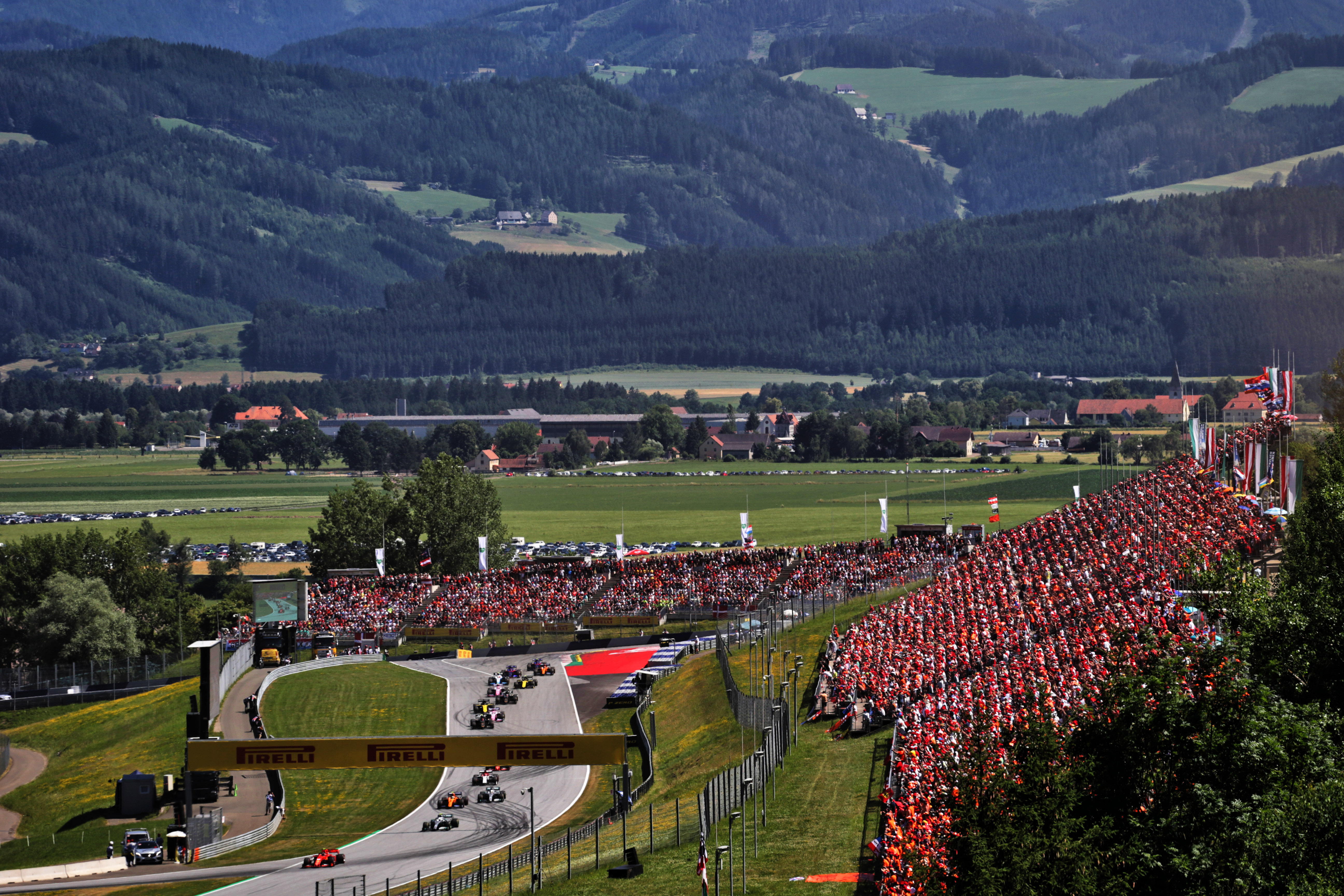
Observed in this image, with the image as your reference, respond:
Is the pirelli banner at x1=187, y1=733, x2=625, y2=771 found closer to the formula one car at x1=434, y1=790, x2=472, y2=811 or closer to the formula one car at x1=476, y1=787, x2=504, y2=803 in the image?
the formula one car at x1=434, y1=790, x2=472, y2=811

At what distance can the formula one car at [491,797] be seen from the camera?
153 feet

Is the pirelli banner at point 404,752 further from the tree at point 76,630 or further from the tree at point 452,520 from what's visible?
the tree at point 452,520

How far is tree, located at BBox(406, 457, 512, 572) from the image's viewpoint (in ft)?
335

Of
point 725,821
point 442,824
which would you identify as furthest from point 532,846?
point 442,824

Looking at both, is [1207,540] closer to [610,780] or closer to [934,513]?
[610,780]

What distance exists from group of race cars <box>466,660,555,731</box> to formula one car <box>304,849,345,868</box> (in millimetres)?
13688

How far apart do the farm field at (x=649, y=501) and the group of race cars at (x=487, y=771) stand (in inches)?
1593

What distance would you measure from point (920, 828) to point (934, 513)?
90.2 metres

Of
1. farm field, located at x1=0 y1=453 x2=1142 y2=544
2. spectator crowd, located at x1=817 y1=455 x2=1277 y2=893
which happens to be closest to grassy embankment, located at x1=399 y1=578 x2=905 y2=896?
spectator crowd, located at x1=817 y1=455 x2=1277 y2=893

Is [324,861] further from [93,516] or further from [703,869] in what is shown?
[93,516]

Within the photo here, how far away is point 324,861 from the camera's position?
4041 centimetres

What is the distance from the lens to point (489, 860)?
39.1 metres

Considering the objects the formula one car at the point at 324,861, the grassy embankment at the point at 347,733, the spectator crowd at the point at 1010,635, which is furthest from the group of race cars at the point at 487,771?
the spectator crowd at the point at 1010,635

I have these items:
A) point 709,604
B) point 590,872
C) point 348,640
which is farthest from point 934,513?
point 590,872
